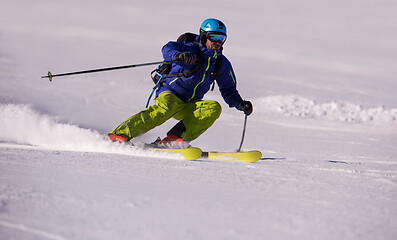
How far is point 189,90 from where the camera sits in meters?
5.66

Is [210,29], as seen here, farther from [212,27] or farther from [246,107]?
[246,107]

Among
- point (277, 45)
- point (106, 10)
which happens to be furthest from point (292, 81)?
point (106, 10)

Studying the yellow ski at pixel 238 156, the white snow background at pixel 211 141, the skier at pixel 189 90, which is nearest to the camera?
the white snow background at pixel 211 141

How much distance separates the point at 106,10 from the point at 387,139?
2651cm

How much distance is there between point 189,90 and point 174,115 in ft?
1.21

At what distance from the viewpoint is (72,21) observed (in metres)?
29.9

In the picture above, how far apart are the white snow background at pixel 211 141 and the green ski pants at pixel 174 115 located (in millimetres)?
361

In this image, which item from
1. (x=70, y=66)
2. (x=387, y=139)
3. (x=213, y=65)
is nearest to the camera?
(x=213, y=65)

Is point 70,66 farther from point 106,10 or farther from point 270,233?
point 106,10

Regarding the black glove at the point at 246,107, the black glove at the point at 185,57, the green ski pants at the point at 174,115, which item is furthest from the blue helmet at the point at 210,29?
the black glove at the point at 246,107

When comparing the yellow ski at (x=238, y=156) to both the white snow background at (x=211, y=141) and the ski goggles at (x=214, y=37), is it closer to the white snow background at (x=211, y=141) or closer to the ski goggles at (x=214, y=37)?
the white snow background at (x=211, y=141)

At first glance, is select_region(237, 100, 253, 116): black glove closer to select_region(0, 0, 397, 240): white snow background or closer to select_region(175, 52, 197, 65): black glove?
select_region(0, 0, 397, 240): white snow background

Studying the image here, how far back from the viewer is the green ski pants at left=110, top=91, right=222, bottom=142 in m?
5.29

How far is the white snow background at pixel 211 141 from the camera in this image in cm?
253
